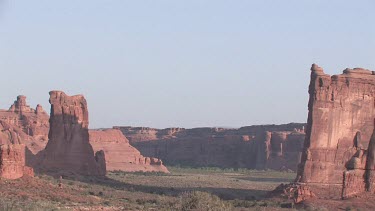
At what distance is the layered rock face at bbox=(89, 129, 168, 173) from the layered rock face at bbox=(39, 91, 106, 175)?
95.2 ft

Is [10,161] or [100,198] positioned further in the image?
[100,198]

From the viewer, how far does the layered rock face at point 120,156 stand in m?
102

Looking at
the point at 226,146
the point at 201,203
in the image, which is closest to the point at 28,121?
the point at 226,146

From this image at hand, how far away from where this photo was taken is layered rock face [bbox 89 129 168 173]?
334 feet

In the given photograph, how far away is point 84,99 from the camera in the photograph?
7250 centimetres

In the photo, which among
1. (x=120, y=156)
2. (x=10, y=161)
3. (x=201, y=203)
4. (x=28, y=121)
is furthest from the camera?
(x=120, y=156)

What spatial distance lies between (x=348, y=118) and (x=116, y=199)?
50.5ft

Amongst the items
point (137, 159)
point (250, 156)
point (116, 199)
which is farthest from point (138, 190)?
point (250, 156)

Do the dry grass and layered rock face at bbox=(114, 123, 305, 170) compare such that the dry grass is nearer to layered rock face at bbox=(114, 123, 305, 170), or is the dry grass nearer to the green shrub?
the green shrub

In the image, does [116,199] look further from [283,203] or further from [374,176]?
[374,176]

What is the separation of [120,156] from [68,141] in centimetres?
3308

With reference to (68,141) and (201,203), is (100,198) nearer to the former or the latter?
(201,203)

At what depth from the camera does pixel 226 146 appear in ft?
442

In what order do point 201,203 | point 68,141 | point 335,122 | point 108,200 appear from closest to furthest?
point 201,203
point 108,200
point 335,122
point 68,141
